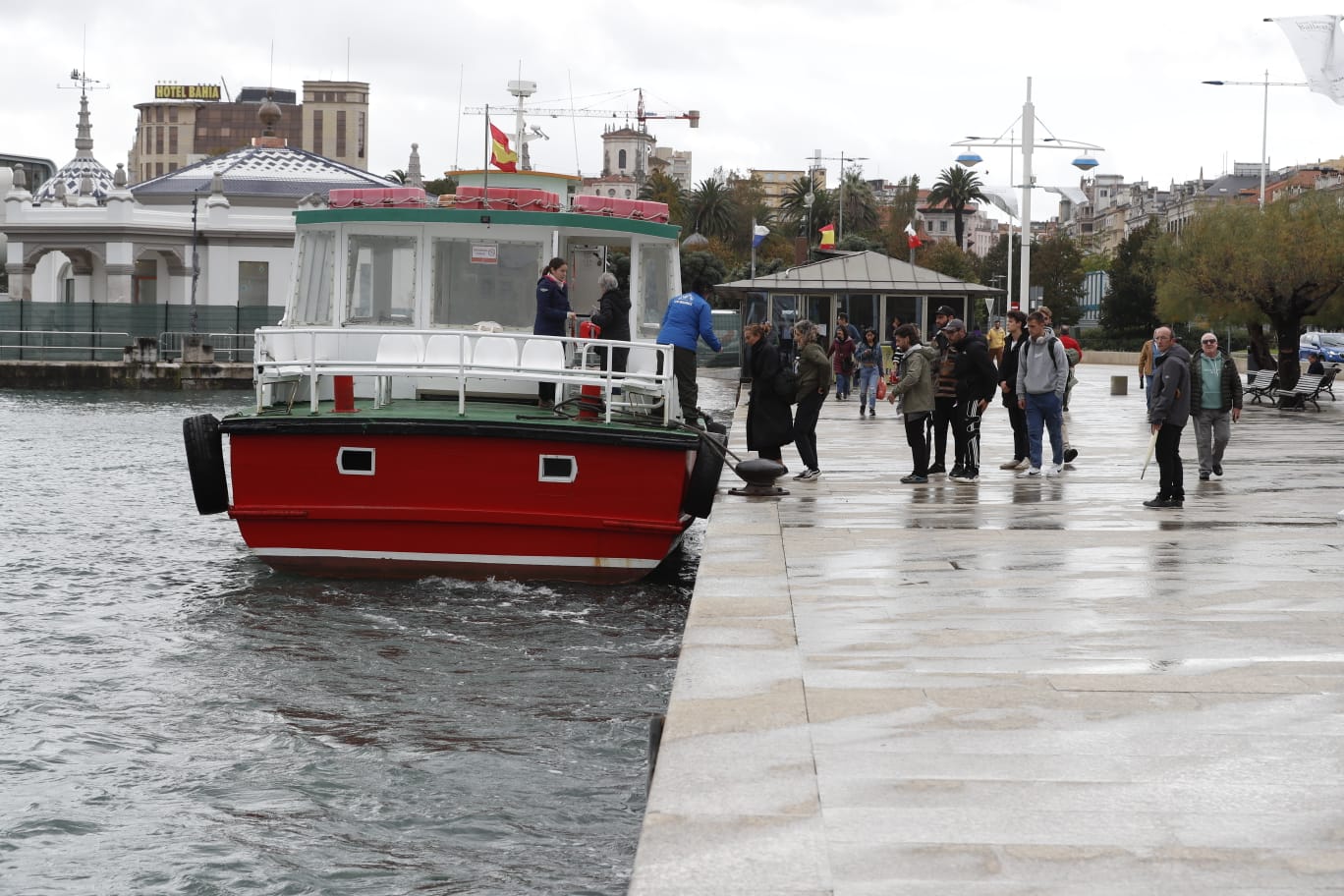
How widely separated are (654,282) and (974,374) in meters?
3.43

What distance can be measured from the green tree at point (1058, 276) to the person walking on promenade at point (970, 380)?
8999 cm

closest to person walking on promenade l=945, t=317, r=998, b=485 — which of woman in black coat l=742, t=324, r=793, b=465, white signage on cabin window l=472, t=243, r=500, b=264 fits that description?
woman in black coat l=742, t=324, r=793, b=465

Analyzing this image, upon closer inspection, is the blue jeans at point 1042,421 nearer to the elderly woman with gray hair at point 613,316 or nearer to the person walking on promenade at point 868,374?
the elderly woman with gray hair at point 613,316

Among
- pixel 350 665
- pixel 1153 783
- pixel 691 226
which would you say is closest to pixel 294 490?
pixel 350 665

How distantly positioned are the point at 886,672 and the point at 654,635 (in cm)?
479

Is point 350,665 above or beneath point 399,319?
beneath

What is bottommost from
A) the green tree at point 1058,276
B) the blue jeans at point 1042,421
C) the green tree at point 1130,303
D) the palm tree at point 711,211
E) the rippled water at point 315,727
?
the rippled water at point 315,727

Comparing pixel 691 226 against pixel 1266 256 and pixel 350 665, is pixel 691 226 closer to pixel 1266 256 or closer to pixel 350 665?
pixel 1266 256

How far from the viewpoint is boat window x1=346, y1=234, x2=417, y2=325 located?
15766 mm

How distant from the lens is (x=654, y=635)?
12484 mm

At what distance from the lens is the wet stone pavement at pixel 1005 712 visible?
5.21 m

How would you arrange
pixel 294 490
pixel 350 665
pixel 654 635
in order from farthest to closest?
pixel 294 490, pixel 654 635, pixel 350 665

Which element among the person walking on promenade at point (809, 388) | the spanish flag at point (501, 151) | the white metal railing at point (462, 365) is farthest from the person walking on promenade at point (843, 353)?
the white metal railing at point (462, 365)

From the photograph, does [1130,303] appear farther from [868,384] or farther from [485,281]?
[485,281]
